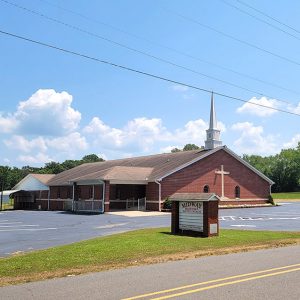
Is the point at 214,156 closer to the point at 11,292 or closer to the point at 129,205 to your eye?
the point at 129,205

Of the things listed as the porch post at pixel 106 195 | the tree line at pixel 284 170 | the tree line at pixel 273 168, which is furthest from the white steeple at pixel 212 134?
the tree line at pixel 284 170

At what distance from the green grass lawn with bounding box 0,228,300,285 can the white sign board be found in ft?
3.43

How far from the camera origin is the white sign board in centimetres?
1836

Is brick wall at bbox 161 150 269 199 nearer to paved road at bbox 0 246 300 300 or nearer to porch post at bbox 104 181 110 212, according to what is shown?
porch post at bbox 104 181 110 212

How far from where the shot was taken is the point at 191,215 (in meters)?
18.9

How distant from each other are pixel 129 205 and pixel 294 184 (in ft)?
263

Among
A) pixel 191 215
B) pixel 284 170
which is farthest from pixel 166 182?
pixel 284 170

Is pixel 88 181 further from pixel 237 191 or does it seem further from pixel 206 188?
pixel 237 191

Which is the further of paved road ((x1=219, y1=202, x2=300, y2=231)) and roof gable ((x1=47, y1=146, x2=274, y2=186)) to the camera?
roof gable ((x1=47, y1=146, x2=274, y2=186))

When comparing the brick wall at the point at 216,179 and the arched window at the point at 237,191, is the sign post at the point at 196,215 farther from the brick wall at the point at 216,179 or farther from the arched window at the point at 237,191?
the arched window at the point at 237,191

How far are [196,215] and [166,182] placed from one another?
67.4 ft

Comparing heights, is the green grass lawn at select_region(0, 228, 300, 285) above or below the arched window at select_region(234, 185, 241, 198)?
below

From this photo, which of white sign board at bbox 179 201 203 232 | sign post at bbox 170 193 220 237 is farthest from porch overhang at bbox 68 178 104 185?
white sign board at bbox 179 201 203 232

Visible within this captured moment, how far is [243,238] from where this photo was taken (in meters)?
17.2
